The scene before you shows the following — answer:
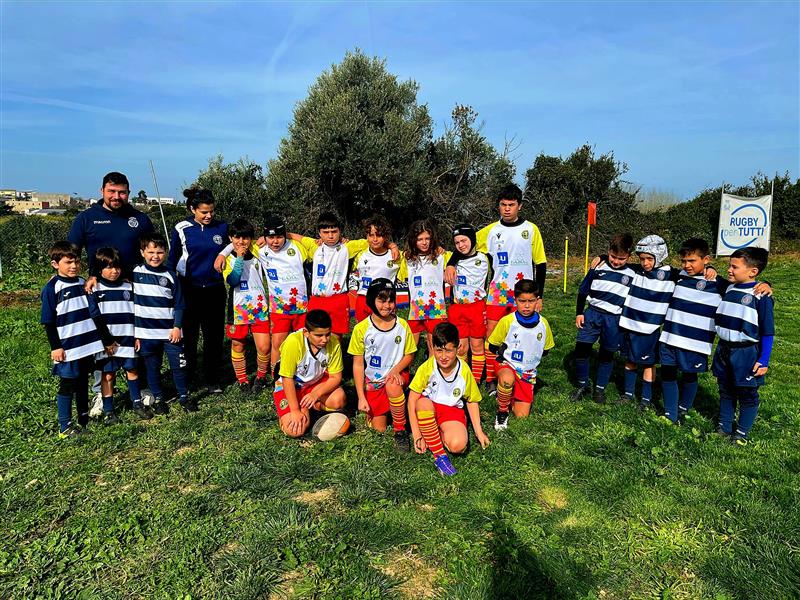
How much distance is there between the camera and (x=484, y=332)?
17.3 ft

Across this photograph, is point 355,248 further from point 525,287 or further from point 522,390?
point 522,390

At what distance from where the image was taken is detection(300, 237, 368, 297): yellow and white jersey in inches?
206

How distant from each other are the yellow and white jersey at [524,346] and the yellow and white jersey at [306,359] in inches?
64.7

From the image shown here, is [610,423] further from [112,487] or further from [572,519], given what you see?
[112,487]

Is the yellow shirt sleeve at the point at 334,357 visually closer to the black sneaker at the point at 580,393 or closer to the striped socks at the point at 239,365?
the striped socks at the point at 239,365

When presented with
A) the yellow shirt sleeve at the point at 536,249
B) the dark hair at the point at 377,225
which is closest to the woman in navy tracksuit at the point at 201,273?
the dark hair at the point at 377,225

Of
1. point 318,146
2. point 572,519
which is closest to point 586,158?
point 318,146

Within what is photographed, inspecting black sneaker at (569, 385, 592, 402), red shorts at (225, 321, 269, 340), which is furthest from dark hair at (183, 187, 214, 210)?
black sneaker at (569, 385, 592, 402)

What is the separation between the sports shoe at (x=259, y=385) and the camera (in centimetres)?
547

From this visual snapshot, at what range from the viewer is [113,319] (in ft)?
15.4

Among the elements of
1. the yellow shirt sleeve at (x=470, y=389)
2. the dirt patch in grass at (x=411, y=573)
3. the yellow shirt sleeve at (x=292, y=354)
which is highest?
the yellow shirt sleeve at (x=292, y=354)

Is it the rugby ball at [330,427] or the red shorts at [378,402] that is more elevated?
the red shorts at [378,402]

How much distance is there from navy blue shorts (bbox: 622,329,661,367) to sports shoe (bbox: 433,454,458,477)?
2.24 meters

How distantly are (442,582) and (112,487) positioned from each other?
261 centimetres
